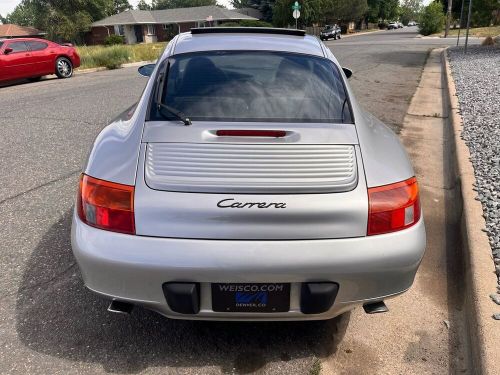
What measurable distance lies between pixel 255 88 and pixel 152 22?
62016mm

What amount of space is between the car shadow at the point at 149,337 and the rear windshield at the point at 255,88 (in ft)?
4.08

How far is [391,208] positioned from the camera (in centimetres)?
206

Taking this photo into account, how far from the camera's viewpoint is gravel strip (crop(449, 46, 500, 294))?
3.62m

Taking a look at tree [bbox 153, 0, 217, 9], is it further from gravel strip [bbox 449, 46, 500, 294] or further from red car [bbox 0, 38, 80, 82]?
gravel strip [bbox 449, 46, 500, 294]

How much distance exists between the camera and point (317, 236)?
1.98 m

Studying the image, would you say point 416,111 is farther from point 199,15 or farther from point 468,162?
point 199,15

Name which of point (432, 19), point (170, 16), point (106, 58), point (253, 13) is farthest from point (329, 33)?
point (106, 58)

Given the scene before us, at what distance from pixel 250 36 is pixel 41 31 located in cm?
6671

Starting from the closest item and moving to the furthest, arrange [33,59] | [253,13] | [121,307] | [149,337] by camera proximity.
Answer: [121,307] < [149,337] < [33,59] < [253,13]

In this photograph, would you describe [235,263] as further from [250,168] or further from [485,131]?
[485,131]

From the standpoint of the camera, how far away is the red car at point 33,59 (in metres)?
13.1

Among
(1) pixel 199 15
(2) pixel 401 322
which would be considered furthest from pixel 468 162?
(1) pixel 199 15

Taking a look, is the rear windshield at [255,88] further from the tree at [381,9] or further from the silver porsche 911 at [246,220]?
the tree at [381,9]

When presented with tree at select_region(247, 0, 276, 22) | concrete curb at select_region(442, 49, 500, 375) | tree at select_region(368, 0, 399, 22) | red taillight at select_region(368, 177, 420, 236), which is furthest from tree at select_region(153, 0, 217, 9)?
red taillight at select_region(368, 177, 420, 236)
